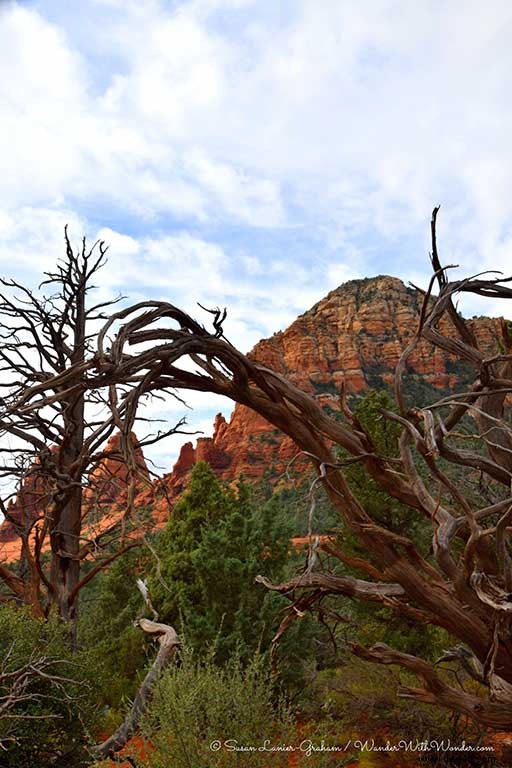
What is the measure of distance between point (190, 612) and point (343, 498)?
28.2 ft

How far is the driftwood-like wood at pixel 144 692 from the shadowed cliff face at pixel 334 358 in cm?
6310

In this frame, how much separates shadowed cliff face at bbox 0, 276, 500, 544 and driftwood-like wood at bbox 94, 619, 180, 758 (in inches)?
2484

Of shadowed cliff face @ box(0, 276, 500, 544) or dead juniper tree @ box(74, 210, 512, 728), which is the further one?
shadowed cliff face @ box(0, 276, 500, 544)

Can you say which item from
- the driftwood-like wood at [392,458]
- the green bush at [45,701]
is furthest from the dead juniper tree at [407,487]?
the green bush at [45,701]

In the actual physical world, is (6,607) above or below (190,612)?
above

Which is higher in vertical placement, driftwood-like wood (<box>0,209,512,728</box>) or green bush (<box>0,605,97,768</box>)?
driftwood-like wood (<box>0,209,512,728</box>)

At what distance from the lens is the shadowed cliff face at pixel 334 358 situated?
80.7 meters

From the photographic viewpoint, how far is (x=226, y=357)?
4109 millimetres

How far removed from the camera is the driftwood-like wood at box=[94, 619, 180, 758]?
569 centimetres

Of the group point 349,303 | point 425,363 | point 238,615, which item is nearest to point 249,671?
point 238,615

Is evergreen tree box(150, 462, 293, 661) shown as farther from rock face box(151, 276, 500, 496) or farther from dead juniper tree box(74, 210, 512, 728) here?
rock face box(151, 276, 500, 496)

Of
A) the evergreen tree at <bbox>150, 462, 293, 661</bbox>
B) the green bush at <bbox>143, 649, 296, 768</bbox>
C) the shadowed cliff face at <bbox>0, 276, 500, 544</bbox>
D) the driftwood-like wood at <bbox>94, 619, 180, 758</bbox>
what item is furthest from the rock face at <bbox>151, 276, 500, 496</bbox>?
the green bush at <bbox>143, 649, 296, 768</bbox>

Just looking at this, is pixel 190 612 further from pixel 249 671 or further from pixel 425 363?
pixel 425 363

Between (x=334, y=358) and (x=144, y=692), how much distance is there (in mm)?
94630
